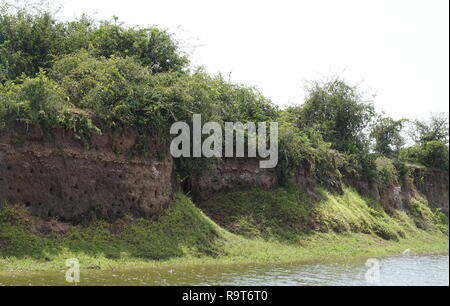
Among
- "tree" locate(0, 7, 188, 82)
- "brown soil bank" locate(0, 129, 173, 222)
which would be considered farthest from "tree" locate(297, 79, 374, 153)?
"brown soil bank" locate(0, 129, 173, 222)

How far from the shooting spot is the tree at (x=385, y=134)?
4028 centimetres

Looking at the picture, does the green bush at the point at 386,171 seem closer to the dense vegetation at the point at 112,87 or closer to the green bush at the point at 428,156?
the dense vegetation at the point at 112,87

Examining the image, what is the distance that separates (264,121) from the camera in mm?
27672

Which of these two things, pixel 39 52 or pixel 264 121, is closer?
pixel 39 52

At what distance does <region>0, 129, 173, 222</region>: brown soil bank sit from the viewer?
1681 cm

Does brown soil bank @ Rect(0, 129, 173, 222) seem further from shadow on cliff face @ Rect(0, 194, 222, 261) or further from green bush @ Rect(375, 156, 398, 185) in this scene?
green bush @ Rect(375, 156, 398, 185)

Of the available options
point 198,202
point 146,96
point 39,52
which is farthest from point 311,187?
point 39,52

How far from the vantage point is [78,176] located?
18016mm

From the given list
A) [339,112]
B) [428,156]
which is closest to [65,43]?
[339,112]

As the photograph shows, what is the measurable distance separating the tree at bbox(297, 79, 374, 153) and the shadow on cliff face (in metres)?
16.5

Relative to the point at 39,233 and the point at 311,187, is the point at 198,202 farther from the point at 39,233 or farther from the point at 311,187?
the point at 39,233
